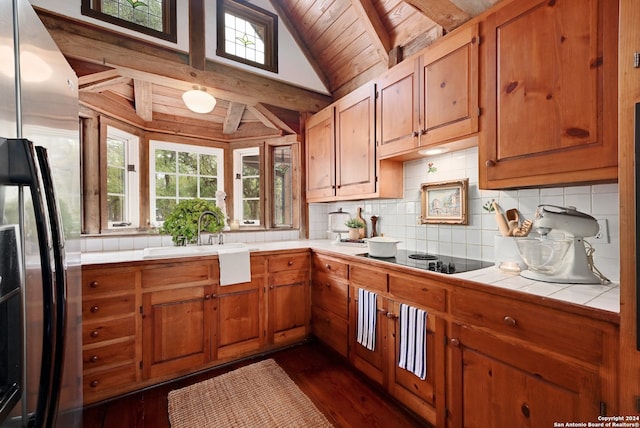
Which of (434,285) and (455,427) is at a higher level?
(434,285)

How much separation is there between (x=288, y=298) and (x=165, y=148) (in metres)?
2.11

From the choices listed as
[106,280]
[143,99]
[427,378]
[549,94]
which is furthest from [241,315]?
[549,94]

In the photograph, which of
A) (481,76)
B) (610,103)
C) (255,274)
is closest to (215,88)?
(255,274)

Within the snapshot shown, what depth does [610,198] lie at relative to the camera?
4.34 ft

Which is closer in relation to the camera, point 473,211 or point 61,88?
point 61,88

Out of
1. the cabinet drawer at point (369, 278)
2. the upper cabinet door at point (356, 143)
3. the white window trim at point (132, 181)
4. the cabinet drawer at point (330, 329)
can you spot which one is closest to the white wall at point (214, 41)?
the upper cabinet door at point (356, 143)

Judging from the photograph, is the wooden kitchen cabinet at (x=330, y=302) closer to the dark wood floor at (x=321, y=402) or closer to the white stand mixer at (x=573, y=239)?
the dark wood floor at (x=321, y=402)

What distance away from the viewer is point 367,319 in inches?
74.6

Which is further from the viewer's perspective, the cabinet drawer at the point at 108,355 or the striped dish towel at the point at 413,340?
the cabinet drawer at the point at 108,355

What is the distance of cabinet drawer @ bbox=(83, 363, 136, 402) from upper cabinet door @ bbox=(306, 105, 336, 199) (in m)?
2.07

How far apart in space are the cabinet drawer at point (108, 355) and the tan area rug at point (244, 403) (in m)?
0.40

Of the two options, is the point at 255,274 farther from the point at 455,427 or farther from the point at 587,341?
Answer: the point at 587,341

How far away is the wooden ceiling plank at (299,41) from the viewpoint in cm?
296

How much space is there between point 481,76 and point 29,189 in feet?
6.34
